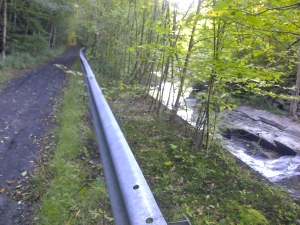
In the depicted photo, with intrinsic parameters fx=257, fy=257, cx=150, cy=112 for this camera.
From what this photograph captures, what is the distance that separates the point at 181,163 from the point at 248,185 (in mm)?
1073

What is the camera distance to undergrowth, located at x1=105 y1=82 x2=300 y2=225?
10.3 ft

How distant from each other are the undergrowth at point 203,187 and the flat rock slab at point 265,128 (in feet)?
12.1

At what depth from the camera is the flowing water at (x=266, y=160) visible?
5.82 metres

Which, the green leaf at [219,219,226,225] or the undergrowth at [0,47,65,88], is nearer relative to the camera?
the green leaf at [219,219,226,225]

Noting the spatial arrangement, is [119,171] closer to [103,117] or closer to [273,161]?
[103,117]

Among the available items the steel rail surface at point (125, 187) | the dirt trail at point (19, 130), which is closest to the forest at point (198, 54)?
the steel rail surface at point (125, 187)

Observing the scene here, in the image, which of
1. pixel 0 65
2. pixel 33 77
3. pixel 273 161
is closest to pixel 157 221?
pixel 273 161

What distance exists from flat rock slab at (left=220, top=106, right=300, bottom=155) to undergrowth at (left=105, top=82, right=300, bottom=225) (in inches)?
145

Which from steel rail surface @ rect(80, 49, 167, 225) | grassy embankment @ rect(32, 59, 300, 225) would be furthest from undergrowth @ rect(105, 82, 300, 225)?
steel rail surface @ rect(80, 49, 167, 225)

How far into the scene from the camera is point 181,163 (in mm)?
4211

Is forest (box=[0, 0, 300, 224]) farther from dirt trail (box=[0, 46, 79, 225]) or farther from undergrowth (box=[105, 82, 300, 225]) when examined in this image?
dirt trail (box=[0, 46, 79, 225])

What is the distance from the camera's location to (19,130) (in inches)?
218

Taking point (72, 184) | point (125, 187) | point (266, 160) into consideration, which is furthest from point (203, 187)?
point (266, 160)

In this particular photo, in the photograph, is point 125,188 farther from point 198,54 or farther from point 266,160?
point 266,160
